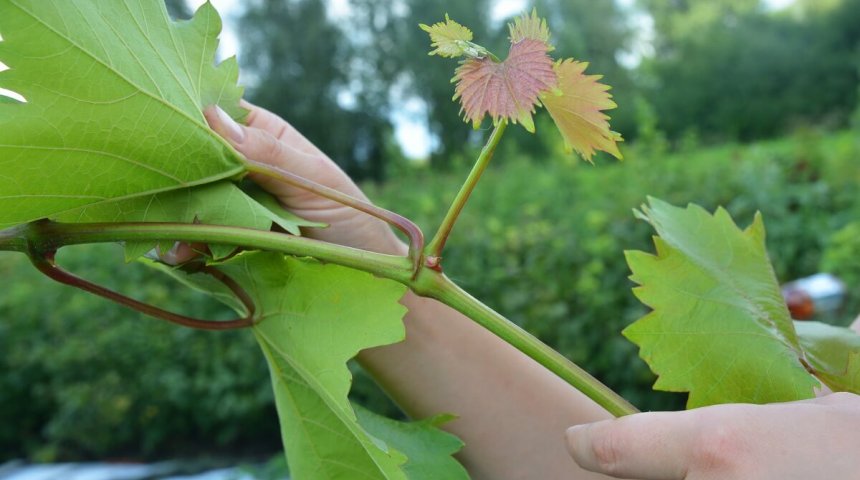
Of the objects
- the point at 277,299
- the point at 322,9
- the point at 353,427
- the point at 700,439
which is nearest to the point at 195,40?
the point at 277,299

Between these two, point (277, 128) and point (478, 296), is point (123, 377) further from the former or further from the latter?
point (277, 128)

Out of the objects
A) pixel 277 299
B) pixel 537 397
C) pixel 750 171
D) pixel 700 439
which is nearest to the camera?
pixel 700 439

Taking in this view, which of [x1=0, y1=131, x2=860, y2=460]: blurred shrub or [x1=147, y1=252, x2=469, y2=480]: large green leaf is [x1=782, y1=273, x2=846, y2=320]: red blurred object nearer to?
[x1=0, y1=131, x2=860, y2=460]: blurred shrub

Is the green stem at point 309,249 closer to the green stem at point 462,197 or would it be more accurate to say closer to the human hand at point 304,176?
the green stem at point 462,197

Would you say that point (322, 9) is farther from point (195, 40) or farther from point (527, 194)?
point (195, 40)

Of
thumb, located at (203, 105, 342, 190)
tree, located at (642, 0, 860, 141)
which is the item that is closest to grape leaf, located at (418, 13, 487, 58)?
thumb, located at (203, 105, 342, 190)

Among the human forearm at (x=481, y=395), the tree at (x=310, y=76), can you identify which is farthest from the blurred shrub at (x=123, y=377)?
the tree at (x=310, y=76)
